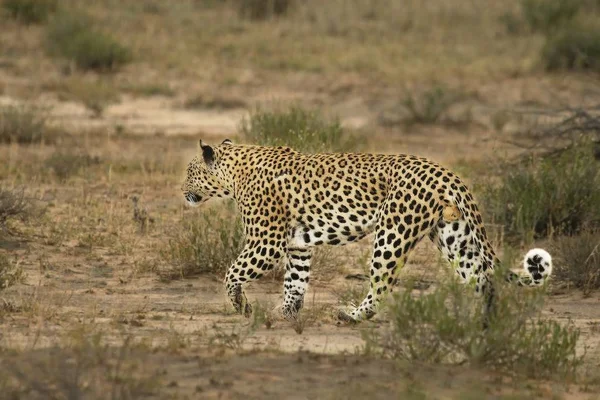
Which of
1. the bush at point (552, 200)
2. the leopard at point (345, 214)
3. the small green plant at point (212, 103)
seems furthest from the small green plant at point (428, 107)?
the leopard at point (345, 214)

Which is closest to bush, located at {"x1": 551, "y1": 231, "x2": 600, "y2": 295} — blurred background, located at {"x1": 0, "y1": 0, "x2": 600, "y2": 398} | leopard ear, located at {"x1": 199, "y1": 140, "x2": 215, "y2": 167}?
blurred background, located at {"x1": 0, "y1": 0, "x2": 600, "y2": 398}

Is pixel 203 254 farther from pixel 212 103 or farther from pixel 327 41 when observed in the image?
pixel 327 41

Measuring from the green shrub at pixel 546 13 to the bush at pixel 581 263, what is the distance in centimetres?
1585

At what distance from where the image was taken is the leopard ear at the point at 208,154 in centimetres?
951

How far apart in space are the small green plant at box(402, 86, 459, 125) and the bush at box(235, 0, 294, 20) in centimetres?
711

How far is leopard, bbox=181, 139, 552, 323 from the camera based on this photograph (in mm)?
8477

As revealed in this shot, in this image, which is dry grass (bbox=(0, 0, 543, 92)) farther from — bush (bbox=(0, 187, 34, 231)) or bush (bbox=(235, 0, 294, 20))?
bush (bbox=(0, 187, 34, 231))

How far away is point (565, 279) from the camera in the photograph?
10.8m

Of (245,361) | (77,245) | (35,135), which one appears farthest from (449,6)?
(245,361)

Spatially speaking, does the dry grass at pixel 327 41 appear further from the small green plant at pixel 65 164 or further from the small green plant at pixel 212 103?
the small green plant at pixel 65 164

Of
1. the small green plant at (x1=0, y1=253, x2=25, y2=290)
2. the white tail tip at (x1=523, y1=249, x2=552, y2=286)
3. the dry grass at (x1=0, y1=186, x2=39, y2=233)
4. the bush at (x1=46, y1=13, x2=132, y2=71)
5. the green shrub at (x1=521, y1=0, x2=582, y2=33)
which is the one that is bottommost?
the small green plant at (x1=0, y1=253, x2=25, y2=290)

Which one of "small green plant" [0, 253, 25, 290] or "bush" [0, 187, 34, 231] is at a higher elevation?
"bush" [0, 187, 34, 231]

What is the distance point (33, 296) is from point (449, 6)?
19.5m

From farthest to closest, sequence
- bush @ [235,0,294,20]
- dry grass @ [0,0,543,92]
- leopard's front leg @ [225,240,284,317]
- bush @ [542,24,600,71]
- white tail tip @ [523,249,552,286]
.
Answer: bush @ [235,0,294,20] → bush @ [542,24,600,71] → dry grass @ [0,0,543,92] → leopard's front leg @ [225,240,284,317] → white tail tip @ [523,249,552,286]
